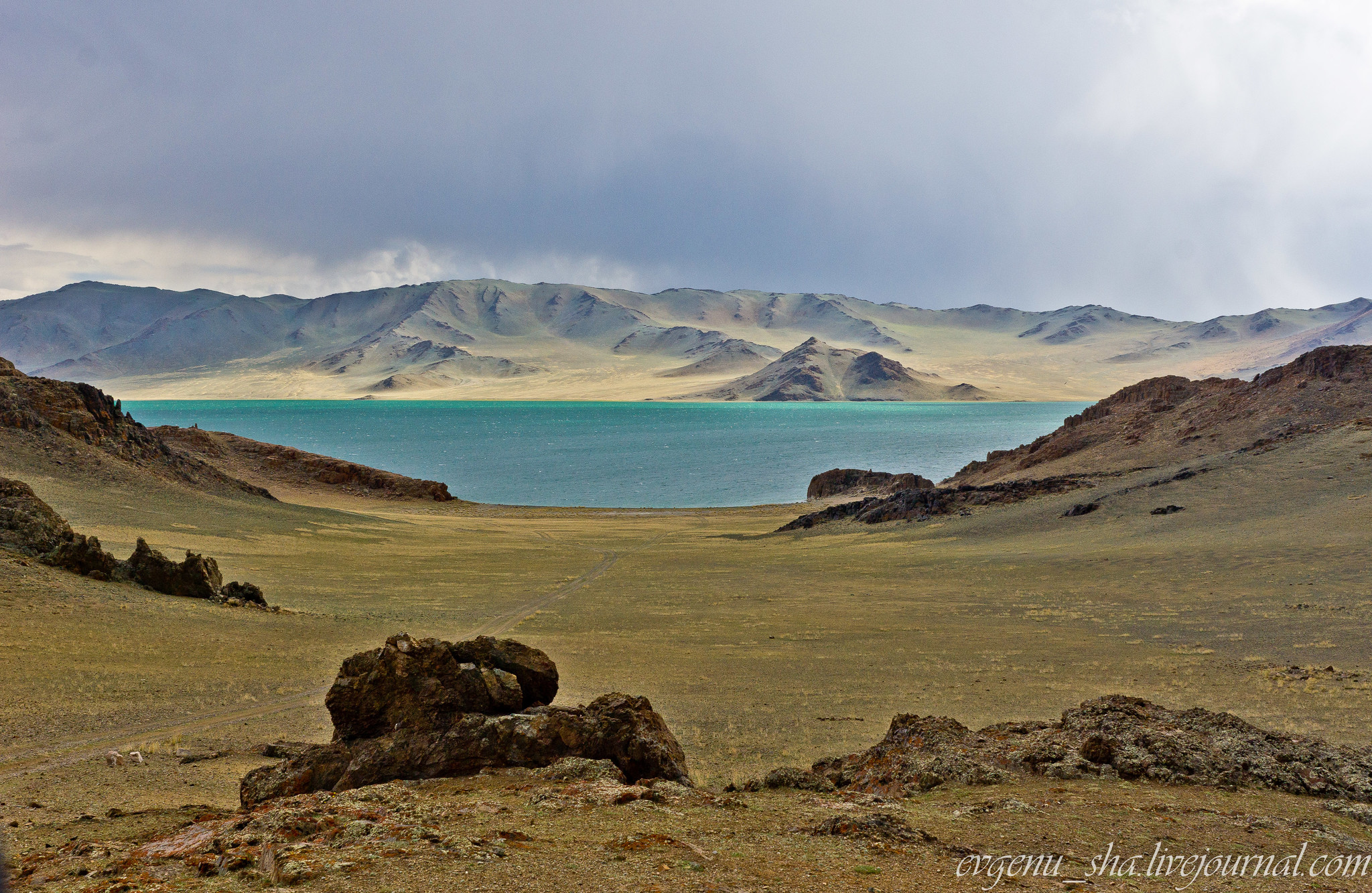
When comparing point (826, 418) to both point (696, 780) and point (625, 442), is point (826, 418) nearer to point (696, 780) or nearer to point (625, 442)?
point (625, 442)

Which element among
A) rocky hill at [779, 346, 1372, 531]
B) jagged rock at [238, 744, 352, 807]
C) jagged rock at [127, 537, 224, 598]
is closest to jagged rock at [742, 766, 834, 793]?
jagged rock at [238, 744, 352, 807]

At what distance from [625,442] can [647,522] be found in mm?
71177

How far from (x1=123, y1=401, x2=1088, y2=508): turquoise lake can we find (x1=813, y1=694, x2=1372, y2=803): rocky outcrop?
1980 inches

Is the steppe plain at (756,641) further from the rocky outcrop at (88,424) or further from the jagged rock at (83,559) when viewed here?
the rocky outcrop at (88,424)

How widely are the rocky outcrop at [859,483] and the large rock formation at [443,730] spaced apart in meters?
45.3

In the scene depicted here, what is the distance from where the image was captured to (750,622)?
19.5 metres

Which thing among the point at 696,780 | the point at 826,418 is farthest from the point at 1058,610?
the point at 826,418

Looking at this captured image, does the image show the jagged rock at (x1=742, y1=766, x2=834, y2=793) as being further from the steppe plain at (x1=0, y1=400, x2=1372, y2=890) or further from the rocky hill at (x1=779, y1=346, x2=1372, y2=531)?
the rocky hill at (x1=779, y1=346, x2=1372, y2=531)

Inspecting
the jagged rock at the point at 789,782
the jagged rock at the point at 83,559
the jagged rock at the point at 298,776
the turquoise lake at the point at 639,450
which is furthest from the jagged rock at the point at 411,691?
the turquoise lake at the point at 639,450

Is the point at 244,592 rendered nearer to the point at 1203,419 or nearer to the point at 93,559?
the point at 93,559

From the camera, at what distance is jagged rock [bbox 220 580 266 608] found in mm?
18797

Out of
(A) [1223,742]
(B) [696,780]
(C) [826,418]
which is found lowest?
(B) [696,780]

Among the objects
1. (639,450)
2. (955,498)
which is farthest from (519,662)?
(639,450)

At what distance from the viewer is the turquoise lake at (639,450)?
230 ft
